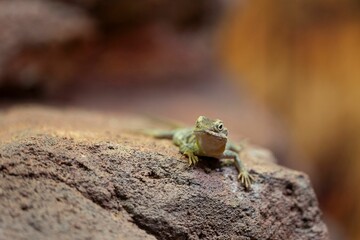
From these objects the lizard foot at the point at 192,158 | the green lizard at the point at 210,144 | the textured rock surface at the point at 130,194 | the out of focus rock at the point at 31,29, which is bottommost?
the textured rock surface at the point at 130,194

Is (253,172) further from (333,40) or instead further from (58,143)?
(333,40)

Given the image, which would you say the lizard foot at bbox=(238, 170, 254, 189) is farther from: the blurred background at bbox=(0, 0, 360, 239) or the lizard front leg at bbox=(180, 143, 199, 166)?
the blurred background at bbox=(0, 0, 360, 239)

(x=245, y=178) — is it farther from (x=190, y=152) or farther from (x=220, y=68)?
(x=220, y=68)

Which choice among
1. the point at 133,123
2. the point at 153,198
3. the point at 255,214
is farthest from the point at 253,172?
the point at 133,123

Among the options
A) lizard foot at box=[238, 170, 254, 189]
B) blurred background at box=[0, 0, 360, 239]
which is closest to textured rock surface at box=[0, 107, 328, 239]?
lizard foot at box=[238, 170, 254, 189]

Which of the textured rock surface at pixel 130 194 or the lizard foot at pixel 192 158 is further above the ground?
the lizard foot at pixel 192 158

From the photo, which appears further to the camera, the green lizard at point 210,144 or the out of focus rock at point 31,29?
the out of focus rock at point 31,29

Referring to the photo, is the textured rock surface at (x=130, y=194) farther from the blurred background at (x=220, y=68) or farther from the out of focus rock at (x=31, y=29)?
the blurred background at (x=220, y=68)

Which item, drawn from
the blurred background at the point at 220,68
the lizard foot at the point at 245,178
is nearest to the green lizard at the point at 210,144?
the lizard foot at the point at 245,178
